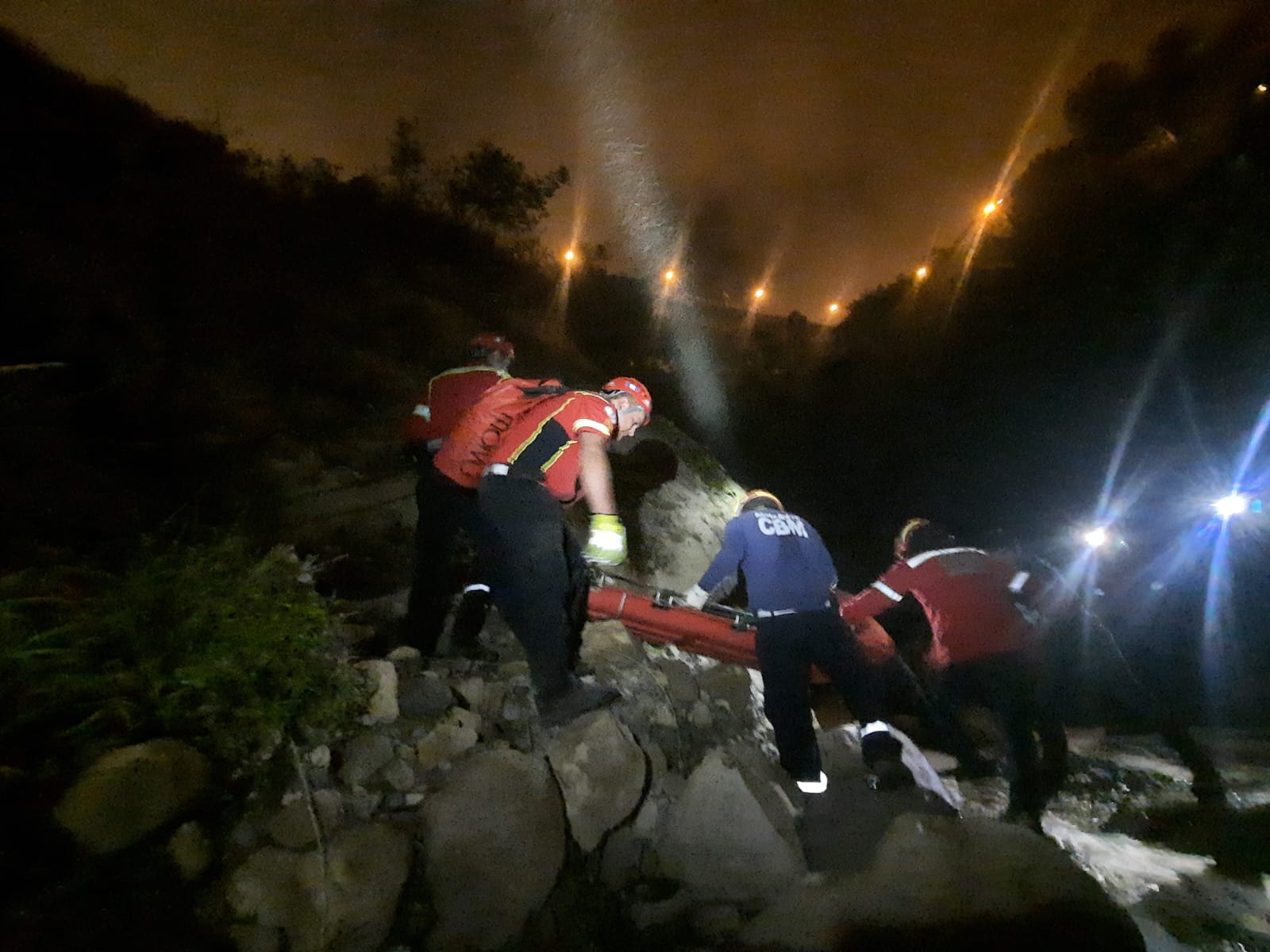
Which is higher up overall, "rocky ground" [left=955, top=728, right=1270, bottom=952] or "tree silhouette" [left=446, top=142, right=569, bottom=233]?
"tree silhouette" [left=446, top=142, right=569, bottom=233]

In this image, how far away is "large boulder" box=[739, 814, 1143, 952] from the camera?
1974 mm

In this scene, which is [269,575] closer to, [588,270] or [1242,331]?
[588,270]

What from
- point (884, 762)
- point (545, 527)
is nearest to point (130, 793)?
point (545, 527)

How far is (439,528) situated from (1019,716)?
3.79m

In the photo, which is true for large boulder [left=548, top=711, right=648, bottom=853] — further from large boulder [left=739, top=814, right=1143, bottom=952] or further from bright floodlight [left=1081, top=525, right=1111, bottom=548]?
bright floodlight [left=1081, top=525, right=1111, bottom=548]

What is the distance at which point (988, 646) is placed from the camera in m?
3.75

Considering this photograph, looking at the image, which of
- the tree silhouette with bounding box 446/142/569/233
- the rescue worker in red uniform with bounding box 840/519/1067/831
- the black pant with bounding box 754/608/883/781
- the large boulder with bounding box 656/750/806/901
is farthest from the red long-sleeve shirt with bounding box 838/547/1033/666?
the tree silhouette with bounding box 446/142/569/233

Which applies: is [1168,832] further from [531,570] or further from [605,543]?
[531,570]

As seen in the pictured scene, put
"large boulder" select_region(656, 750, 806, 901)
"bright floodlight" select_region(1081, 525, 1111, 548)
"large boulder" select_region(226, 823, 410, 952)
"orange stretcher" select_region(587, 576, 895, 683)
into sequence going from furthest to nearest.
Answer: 1. "bright floodlight" select_region(1081, 525, 1111, 548)
2. "orange stretcher" select_region(587, 576, 895, 683)
3. "large boulder" select_region(656, 750, 806, 901)
4. "large boulder" select_region(226, 823, 410, 952)

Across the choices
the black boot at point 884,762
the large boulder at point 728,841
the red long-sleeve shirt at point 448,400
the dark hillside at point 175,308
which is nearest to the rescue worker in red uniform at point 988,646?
the black boot at point 884,762

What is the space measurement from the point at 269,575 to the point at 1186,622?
409 inches

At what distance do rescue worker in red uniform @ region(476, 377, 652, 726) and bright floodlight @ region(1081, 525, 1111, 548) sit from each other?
6157mm

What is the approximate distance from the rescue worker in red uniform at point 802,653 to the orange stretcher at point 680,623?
646mm

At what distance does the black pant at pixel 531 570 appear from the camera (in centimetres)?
288
